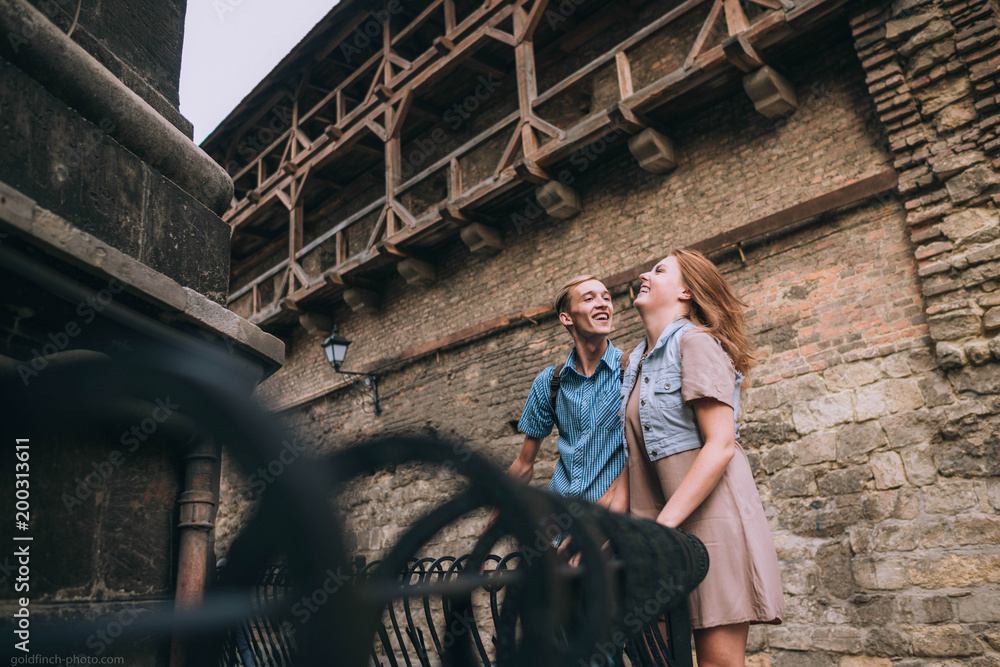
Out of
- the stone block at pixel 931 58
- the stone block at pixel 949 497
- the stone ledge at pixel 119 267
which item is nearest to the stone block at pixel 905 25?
the stone block at pixel 931 58

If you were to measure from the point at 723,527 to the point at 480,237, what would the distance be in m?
7.09

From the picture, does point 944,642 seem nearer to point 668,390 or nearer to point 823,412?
point 823,412

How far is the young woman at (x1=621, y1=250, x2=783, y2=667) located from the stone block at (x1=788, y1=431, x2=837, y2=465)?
3928 mm

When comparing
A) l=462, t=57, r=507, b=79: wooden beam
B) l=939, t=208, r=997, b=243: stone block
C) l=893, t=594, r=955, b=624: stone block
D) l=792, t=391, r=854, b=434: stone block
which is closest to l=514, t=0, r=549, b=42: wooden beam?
l=462, t=57, r=507, b=79: wooden beam

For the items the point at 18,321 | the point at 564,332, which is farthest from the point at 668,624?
the point at 564,332

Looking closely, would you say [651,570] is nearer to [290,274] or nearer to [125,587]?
[125,587]

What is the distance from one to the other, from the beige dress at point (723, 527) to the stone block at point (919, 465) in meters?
4.01

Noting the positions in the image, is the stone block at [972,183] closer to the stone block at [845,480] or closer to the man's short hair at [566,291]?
the stone block at [845,480]

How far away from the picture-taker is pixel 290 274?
1110 cm

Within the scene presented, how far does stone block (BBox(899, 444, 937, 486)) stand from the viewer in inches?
193

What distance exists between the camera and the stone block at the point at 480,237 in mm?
8484

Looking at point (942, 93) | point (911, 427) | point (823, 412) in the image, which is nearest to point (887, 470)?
point (911, 427)

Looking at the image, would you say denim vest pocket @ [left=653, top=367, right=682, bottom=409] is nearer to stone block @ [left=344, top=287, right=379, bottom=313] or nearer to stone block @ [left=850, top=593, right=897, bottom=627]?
stone block @ [left=850, top=593, right=897, bottom=627]

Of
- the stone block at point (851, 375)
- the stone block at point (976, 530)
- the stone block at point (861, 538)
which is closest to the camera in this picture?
the stone block at point (976, 530)
